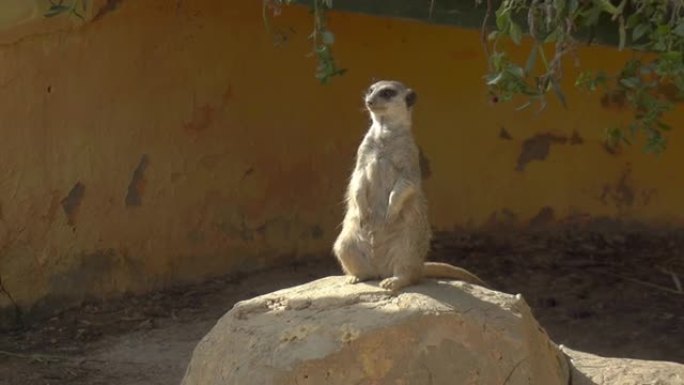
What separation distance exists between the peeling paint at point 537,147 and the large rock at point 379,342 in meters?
3.20

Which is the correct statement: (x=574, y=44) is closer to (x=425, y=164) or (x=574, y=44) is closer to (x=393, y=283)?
(x=393, y=283)

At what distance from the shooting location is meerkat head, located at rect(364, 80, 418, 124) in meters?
5.26

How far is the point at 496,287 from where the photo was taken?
23.7 ft

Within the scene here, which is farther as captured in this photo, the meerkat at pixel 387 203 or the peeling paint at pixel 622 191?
the peeling paint at pixel 622 191

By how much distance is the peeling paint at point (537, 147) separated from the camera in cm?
793

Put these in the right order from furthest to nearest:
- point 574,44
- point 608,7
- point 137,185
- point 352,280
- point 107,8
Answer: point 137,185
point 107,8
point 352,280
point 574,44
point 608,7

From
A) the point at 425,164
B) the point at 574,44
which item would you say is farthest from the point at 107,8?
the point at 574,44

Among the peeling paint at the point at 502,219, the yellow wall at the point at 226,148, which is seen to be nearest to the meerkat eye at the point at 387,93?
the yellow wall at the point at 226,148

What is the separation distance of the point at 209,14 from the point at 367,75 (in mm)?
992

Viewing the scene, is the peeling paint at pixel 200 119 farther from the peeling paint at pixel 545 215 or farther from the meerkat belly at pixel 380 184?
the meerkat belly at pixel 380 184

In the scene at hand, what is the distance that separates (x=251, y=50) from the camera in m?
7.34

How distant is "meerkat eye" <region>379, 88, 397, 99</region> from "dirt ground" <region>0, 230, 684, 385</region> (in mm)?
1612

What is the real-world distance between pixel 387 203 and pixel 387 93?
43 cm

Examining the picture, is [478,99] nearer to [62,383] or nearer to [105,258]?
[105,258]
